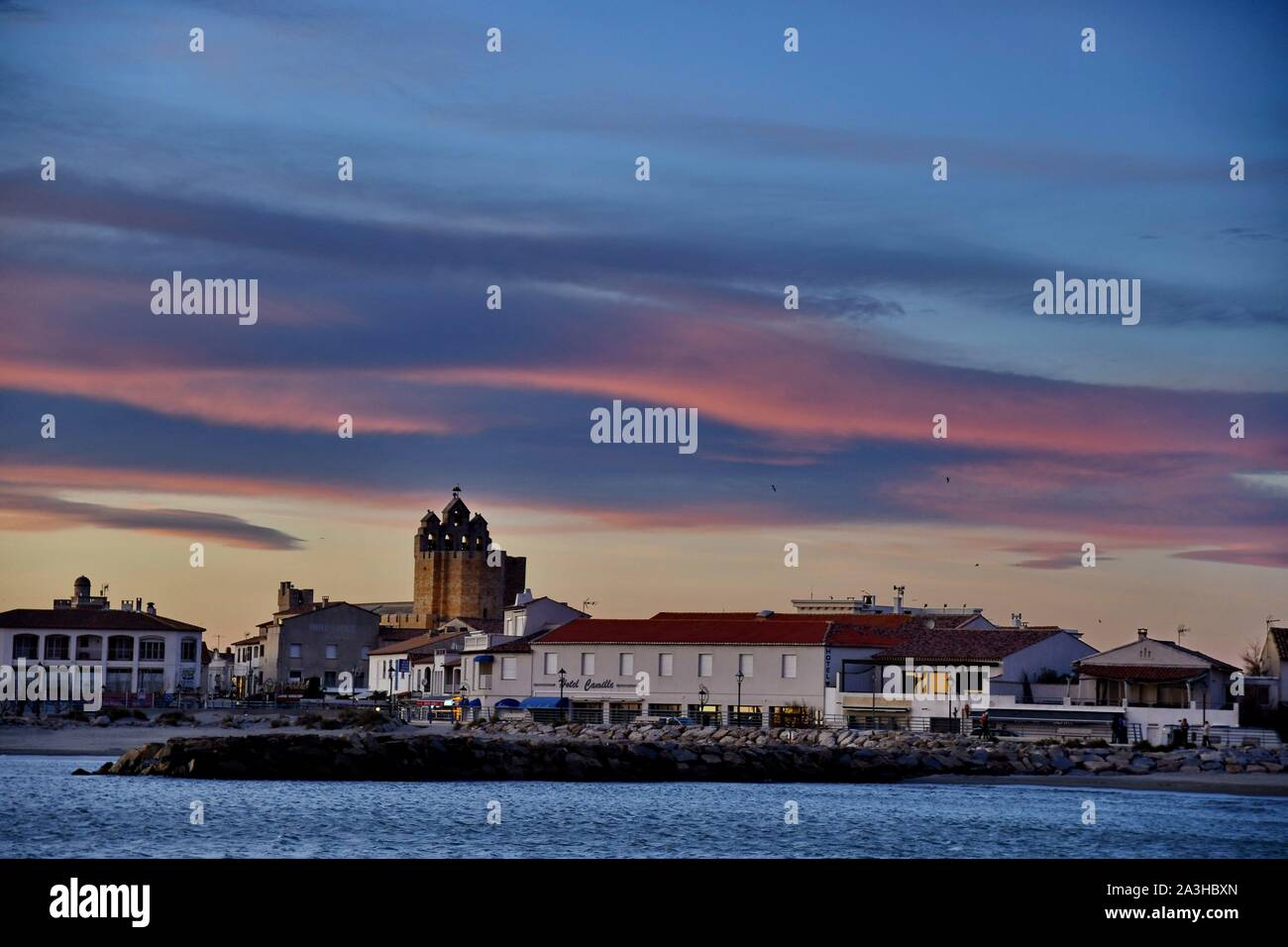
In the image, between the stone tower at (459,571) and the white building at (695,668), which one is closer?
the white building at (695,668)

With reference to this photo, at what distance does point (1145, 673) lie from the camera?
67.9 m

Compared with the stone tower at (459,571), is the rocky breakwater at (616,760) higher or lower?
lower

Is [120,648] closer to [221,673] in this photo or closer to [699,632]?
[221,673]

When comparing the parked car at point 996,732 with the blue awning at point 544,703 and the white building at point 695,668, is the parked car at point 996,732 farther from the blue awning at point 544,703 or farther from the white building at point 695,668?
the blue awning at point 544,703

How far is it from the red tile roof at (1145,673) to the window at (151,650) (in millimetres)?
60619

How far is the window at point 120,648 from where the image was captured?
10706 centimetres

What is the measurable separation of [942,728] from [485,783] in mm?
22193

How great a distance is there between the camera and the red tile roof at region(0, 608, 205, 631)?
345 feet

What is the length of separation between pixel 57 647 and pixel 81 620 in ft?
6.82

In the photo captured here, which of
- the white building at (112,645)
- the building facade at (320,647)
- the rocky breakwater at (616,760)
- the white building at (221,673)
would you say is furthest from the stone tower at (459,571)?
the rocky breakwater at (616,760)

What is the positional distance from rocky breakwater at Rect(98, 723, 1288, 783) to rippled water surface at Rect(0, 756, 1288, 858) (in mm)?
1906
